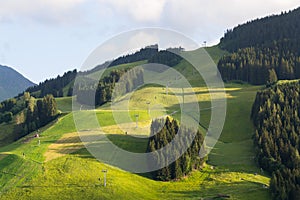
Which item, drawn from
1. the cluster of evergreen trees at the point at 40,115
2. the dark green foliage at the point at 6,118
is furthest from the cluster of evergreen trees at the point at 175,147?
the dark green foliage at the point at 6,118

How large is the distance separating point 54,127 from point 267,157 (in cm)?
5325

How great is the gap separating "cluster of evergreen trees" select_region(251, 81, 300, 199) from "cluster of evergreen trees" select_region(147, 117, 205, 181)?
14.5m

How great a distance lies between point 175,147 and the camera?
286 feet

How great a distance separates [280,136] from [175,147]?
93.4ft

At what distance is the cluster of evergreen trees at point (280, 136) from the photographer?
72.0 metres

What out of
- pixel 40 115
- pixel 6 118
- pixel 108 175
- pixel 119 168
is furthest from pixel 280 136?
pixel 6 118

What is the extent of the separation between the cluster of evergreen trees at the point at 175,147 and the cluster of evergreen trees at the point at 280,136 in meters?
14.5

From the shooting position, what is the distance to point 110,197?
6675cm

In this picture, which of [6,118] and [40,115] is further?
[6,118]

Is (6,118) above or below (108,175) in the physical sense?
above

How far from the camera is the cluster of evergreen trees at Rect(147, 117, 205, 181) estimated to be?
270 feet

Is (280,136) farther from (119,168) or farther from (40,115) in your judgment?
(40,115)

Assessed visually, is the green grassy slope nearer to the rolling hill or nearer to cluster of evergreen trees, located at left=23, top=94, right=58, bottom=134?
the rolling hill

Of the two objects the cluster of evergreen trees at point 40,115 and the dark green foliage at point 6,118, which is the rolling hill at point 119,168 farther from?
the dark green foliage at point 6,118
